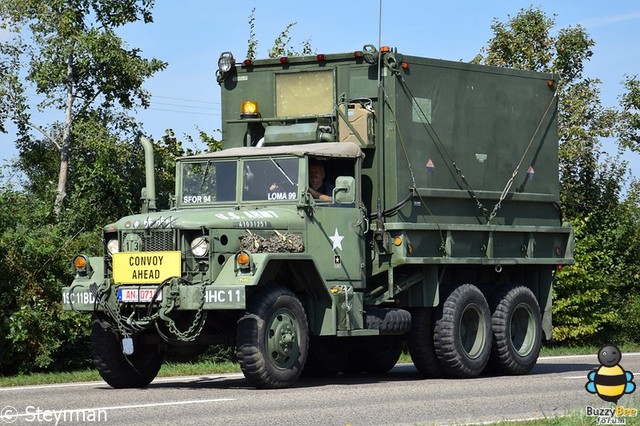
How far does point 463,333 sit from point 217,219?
4.68 meters

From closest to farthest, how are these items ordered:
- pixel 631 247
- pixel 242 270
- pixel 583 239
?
pixel 242 270, pixel 583 239, pixel 631 247

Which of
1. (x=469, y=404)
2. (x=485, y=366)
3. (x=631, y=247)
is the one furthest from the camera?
(x=631, y=247)

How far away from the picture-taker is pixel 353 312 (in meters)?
17.8

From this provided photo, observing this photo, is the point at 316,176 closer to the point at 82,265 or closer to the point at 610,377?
the point at 82,265

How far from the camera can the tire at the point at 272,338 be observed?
15961 mm

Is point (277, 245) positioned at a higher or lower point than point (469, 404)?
higher

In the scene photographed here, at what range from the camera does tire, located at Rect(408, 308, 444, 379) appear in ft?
62.7

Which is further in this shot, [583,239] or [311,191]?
[583,239]

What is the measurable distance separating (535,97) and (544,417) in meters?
9.28

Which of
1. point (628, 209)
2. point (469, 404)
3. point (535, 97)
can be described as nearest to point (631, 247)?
point (628, 209)

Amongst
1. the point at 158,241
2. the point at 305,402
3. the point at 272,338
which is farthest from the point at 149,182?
the point at 305,402

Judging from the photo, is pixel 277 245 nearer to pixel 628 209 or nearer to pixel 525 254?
pixel 525 254

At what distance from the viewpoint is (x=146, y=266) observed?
1639cm

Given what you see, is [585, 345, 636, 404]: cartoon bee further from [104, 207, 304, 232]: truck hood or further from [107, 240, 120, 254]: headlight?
[107, 240, 120, 254]: headlight
